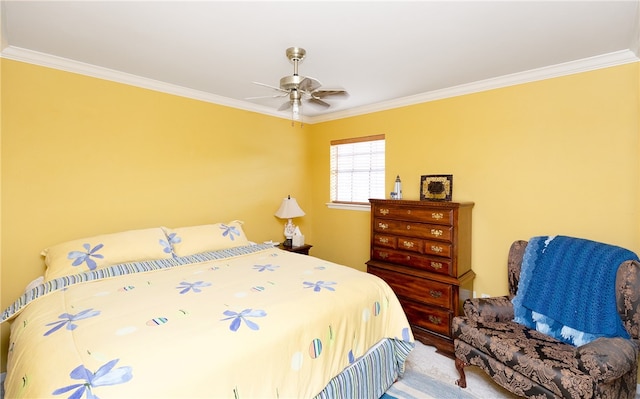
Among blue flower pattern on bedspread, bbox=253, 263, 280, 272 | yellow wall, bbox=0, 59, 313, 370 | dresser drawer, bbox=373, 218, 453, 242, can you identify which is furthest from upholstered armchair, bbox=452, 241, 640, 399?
yellow wall, bbox=0, 59, 313, 370

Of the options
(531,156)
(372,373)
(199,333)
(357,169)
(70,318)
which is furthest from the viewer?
(357,169)

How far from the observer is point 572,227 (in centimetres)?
248

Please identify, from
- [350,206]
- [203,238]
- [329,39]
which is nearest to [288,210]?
[350,206]

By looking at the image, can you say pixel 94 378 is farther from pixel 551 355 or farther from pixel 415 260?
pixel 415 260

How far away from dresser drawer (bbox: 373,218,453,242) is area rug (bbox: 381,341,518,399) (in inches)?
42.2

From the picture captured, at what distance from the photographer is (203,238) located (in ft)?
9.34

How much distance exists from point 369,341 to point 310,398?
0.60m

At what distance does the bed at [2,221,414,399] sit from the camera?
1.13m

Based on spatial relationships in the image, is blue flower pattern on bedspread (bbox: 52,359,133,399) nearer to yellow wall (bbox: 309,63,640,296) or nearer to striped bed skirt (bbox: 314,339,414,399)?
striped bed skirt (bbox: 314,339,414,399)

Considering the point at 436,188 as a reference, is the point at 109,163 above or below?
above

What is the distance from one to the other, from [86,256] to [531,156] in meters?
3.82

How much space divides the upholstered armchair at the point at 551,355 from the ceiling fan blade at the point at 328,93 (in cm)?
189

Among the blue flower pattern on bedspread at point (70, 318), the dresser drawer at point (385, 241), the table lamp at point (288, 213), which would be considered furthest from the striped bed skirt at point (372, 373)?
the table lamp at point (288, 213)

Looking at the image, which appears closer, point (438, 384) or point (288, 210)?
point (438, 384)
